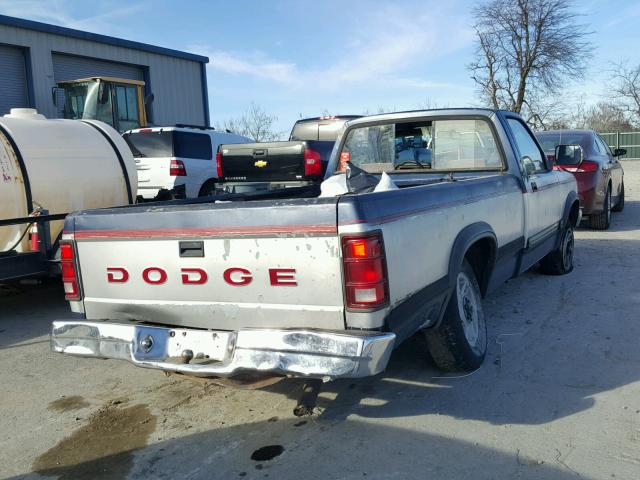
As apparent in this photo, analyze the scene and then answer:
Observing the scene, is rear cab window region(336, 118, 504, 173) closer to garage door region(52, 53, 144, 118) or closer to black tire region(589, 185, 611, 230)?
black tire region(589, 185, 611, 230)

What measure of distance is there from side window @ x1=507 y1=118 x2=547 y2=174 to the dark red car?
289 cm

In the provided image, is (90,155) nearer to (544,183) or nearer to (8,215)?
(8,215)

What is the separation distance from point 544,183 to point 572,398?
2.62 metres

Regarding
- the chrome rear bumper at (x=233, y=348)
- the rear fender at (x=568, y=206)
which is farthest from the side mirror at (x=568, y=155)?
the chrome rear bumper at (x=233, y=348)

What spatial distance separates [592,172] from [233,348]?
828 centimetres

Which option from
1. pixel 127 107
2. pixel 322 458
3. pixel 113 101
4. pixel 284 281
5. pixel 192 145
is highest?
pixel 113 101

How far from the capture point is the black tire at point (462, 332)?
3811 mm

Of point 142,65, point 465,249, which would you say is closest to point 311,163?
point 465,249

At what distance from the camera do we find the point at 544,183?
570cm

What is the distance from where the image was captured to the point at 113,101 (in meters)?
14.1

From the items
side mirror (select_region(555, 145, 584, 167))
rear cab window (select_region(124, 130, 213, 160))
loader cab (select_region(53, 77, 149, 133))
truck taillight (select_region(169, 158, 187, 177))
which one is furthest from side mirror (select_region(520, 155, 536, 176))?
loader cab (select_region(53, 77, 149, 133))

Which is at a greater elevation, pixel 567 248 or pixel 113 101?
pixel 113 101

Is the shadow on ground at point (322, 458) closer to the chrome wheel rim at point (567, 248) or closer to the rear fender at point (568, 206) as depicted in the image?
the rear fender at point (568, 206)

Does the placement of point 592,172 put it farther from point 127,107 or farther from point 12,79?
point 12,79
